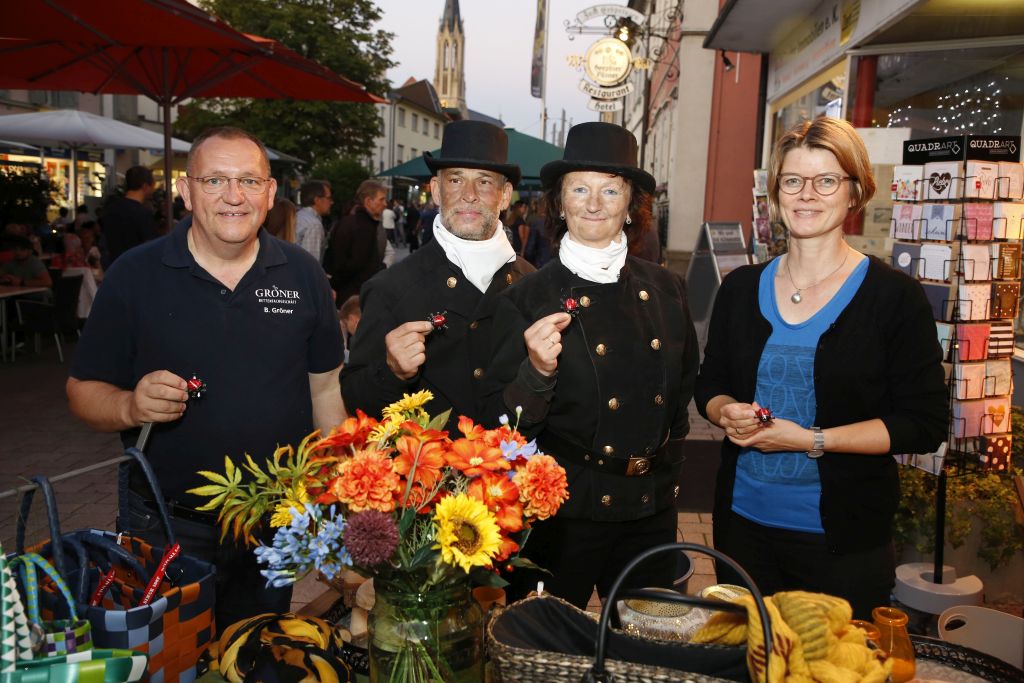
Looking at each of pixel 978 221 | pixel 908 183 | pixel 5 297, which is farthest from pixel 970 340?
pixel 5 297

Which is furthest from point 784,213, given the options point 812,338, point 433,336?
point 433,336

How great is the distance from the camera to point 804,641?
136 centimetres

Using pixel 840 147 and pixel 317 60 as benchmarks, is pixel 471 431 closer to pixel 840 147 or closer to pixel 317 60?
pixel 840 147

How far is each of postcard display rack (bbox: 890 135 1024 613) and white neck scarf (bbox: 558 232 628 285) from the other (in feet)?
7.04

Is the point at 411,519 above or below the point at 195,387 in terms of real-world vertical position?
below

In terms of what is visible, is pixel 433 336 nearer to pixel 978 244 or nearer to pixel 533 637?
pixel 533 637

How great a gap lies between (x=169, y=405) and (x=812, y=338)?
6.07 ft

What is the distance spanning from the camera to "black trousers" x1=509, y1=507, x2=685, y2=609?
256cm

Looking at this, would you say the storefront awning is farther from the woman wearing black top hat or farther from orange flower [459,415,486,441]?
orange flower [459,415,486,441]

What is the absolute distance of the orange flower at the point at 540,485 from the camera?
5.05 feet

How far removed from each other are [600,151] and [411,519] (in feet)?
5.12

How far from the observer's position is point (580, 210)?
2699 millimetres

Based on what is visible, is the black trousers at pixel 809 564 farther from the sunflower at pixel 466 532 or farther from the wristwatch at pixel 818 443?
the sunflower at pixel 466 532

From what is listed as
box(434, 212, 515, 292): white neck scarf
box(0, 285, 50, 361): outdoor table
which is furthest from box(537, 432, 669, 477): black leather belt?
box(0, 285, 50, 361): outdoor table
